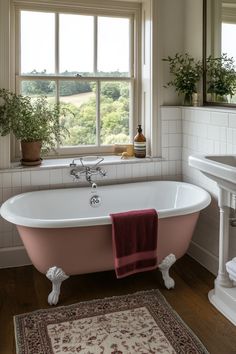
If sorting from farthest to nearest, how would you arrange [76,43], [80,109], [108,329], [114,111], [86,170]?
[114,111], [80,109], [76,43], [86,170], [108,329]

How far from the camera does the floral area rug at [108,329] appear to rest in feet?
7.33

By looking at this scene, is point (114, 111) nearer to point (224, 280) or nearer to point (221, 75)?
point (221, 75)

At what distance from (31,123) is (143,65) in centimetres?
123

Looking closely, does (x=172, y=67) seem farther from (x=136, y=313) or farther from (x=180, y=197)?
(x=136, y=313)

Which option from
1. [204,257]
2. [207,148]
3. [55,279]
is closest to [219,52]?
[207,148]

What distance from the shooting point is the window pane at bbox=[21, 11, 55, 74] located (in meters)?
3.48

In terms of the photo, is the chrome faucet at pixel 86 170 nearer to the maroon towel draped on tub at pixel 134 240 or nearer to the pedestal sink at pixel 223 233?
the maroon towel draped on tub at pixel 134 240

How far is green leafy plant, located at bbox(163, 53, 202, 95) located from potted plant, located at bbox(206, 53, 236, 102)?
4.8 inches

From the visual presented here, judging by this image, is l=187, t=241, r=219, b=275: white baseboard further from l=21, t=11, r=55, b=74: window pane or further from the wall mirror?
l=21, t=11, r=55, b=74: window pane

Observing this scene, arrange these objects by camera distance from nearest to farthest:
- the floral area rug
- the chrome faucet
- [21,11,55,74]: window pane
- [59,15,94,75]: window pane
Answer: the floral area rug → the chrome faucet → [21,11,55,74]: window pane → [59,15,94,75]: window pane

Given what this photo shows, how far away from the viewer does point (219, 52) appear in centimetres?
317

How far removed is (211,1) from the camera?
3236mm

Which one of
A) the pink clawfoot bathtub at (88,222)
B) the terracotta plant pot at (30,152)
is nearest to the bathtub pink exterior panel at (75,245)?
the pink clawfoot bathtub at (88,222)

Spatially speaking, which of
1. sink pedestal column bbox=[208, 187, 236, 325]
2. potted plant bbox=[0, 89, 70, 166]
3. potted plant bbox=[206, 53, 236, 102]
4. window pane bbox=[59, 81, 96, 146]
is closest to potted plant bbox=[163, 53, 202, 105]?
potted plant bbox=[206, 53, 236, 102]
